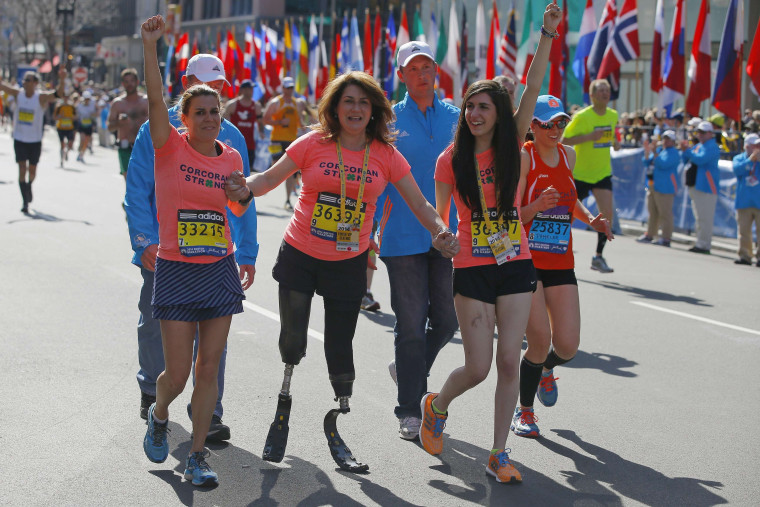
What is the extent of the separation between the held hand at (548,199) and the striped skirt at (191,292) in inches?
65.8

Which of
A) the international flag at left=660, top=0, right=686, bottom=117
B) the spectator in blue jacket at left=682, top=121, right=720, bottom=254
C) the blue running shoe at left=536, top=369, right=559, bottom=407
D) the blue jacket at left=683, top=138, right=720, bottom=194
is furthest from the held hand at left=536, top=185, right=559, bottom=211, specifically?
the international flag at left=660, top=0, right=686, bottom=117

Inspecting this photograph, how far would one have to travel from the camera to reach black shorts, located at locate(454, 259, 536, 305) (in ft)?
17.3

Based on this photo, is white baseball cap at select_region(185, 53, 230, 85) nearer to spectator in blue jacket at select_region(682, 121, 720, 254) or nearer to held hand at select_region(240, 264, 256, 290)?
held hand at select_region(240, 264, 256, 290)

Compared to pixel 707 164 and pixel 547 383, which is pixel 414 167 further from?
pixel 707 164

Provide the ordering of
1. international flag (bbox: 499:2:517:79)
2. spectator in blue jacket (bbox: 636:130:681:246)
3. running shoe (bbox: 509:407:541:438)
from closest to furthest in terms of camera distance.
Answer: running shoe (bbox: 509:407:541:438) → spectator in blue jacket (bbox: 636:130:681:246) → international flag (bbox: 499:2:517:79)

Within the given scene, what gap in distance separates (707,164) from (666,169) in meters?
0.76

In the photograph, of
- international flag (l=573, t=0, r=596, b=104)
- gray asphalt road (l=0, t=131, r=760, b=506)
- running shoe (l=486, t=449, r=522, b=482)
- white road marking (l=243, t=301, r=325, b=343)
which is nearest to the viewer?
gray asphalt road (l=0, t=131, r=760, b=506)

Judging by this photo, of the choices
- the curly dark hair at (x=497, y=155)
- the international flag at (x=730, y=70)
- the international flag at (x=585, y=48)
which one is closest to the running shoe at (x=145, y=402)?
the curly dark hair at (x=497, y=155)

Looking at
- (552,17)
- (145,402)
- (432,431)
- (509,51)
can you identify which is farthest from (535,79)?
(509,51)

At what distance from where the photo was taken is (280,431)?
537 centimetres

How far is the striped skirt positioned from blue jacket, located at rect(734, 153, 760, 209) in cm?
1185

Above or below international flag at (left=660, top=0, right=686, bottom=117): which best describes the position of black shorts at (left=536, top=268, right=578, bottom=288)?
below

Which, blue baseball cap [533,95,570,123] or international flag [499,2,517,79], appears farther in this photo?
international flag [499,2,517,79]

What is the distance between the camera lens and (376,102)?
529 centimetres
